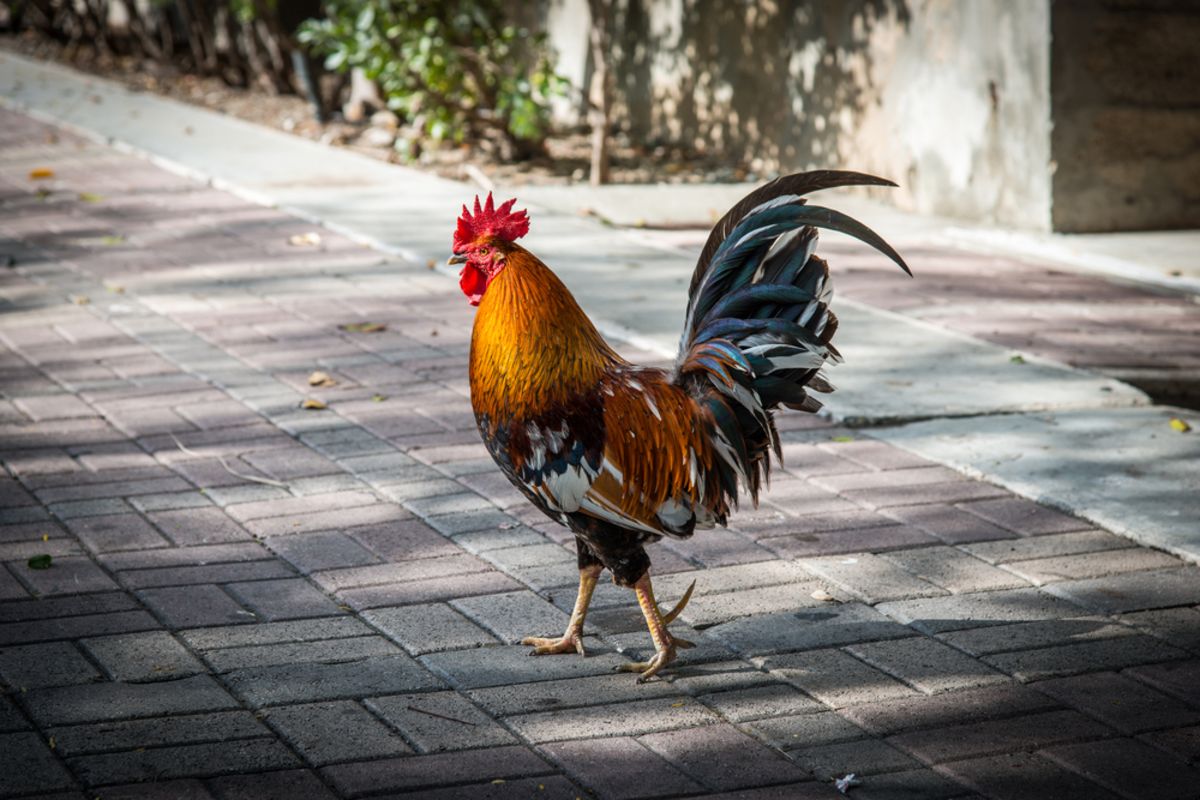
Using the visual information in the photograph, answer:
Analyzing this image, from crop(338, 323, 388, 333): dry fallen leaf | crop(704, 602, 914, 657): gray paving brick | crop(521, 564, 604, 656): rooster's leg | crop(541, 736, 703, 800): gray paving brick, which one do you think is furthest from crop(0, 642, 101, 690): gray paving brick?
crop(338, 323, 388, 333): dry fallen leaf

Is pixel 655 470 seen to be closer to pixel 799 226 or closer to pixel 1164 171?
pixel 799 226

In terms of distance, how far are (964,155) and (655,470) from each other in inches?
293

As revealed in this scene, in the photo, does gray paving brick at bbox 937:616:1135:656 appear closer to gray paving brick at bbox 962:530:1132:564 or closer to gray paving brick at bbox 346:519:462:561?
gray paving brick at bbox 962:530:1132:564

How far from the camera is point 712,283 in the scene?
164 inches

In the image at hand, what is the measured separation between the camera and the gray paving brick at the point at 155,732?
3.70m

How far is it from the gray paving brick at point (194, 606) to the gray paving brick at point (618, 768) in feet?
4.26

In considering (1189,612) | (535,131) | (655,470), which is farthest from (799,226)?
(535,131)

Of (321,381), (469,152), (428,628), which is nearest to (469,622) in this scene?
(428,628)

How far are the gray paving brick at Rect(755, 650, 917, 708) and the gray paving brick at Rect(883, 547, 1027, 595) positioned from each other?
0.69 m

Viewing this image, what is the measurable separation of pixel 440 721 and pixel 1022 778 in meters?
1.50

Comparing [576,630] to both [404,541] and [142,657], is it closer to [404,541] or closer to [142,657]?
[404,541]

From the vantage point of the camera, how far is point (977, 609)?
15.3 ft

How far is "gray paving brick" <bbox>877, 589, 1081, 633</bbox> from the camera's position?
15.0ft

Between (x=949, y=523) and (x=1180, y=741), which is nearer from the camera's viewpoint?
(x=1180, y=741)
